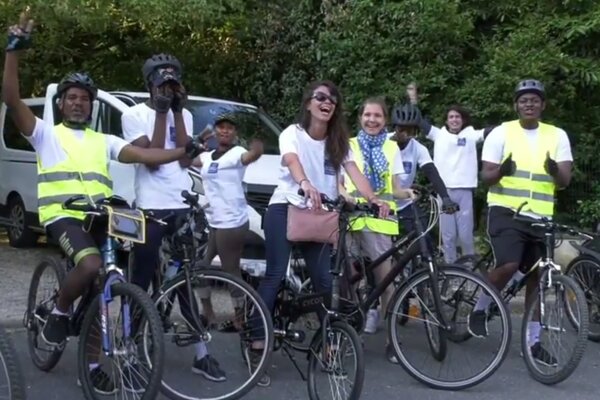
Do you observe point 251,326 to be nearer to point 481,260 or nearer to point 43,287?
point 43,287

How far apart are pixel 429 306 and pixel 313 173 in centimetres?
113

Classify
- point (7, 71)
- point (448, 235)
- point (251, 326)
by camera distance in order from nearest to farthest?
point (7, 71) < point (251, 326) < point (448, 235)

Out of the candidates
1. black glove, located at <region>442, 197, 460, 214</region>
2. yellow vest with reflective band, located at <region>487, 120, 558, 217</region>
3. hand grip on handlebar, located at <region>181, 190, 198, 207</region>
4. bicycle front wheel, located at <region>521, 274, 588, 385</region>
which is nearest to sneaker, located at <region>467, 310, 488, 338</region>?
bicycle front wheel, located at <region>521, 274, 588, 385</region>

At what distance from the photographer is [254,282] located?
798 centimetres

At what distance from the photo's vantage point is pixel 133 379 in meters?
5.28

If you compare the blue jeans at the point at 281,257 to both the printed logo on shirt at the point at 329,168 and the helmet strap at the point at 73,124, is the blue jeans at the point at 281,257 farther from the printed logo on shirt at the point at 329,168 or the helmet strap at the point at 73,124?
the helmet strap at the point at 73,124

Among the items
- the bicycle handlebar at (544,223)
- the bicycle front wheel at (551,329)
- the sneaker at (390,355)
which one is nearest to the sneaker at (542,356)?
the bicycle front wheel at (551,329)

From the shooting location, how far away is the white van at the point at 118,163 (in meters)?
8.66

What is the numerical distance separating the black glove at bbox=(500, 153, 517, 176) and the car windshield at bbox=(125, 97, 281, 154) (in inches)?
129

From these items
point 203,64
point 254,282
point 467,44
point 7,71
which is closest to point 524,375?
point 254,282

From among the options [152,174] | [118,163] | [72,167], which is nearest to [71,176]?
[72,167]

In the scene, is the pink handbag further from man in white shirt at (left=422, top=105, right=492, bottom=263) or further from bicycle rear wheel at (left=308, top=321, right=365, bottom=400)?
man in white shirt at (left=422, top=105, right=492, bottom=263)

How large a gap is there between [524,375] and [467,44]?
6.40m

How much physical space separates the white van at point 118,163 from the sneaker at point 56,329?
1859 mm
